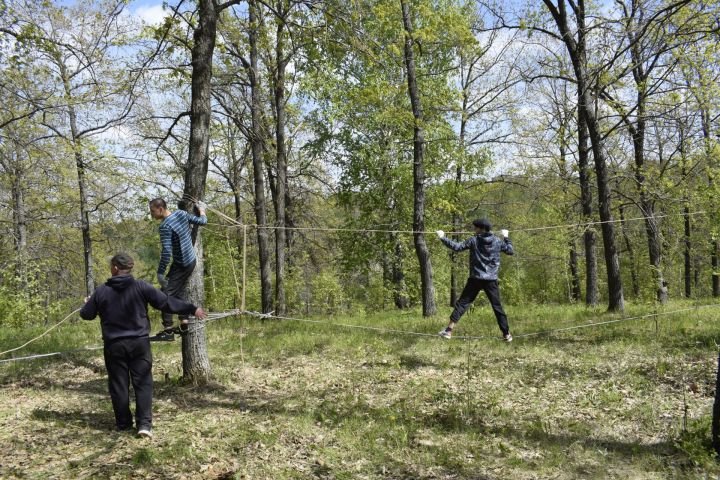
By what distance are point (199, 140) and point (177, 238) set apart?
5.50 feet

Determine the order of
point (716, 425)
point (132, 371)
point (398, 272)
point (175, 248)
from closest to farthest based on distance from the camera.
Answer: point (716, 425) → point (132, 371) → point (175, 248) → point (398, 272)

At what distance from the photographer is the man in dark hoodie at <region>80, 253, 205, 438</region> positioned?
18.0 feet

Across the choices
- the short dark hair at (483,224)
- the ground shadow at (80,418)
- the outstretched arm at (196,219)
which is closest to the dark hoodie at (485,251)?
the short dark hair at (483,224)

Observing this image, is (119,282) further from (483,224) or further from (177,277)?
(483,224)

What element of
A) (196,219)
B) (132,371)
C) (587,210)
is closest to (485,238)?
(196,219)

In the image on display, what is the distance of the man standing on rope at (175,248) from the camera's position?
21.4 ft

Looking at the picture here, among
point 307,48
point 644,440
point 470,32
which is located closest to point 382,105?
point 470,32

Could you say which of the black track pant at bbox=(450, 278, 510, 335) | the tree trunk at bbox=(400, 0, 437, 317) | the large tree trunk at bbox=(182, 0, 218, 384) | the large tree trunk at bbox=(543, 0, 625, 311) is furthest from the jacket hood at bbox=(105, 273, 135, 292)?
the large tree trunk at bbox=(543, 0, 625, 311)

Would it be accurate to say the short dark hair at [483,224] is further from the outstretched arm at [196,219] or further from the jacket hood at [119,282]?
the jacket hood at [119,282]

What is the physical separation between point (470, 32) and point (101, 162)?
12.4m

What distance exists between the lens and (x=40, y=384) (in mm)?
7996

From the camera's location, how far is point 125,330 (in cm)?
549

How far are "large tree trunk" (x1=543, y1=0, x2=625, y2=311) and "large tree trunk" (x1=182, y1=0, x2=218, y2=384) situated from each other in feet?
25.8

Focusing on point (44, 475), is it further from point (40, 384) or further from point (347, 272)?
point (347, 272)
